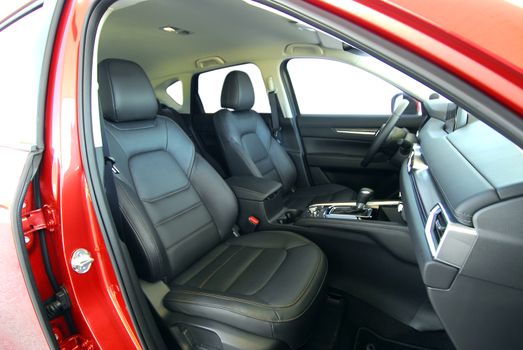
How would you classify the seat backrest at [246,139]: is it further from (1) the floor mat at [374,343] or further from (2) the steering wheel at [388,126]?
(1) the floor mat at [374,343]

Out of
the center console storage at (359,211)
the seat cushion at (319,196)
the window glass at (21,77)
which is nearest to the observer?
the window glass at (21,77)

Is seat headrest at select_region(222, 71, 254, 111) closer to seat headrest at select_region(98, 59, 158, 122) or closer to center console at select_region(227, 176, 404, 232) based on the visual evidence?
center console at select_region(227, 176, 404, 232)

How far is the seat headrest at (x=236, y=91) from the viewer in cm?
255

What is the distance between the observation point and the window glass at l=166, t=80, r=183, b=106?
3426 millimetres

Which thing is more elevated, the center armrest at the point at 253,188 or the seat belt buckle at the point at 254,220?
the center armrest at the point at 253,188

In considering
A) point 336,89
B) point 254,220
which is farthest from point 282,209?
point 336,89

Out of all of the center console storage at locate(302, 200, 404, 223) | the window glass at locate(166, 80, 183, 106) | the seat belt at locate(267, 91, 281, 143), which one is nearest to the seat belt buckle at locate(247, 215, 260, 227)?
the center console storage at locate(302, 200, 404, 223)

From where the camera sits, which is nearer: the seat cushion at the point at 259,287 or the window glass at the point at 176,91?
the seat cushion at the point at 259,287

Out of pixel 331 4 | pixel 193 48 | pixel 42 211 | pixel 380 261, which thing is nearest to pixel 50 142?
pixel 42 211

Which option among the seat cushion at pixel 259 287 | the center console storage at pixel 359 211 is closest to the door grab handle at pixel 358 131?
the center console storage at pixel 359 211

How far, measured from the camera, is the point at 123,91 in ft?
4.96

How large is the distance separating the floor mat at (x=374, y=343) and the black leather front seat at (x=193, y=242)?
1.34 ft

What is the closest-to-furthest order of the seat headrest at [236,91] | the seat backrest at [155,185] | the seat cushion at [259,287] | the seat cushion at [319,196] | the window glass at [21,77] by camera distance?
the window glass at [21,77], the seat cushion at [259,287], the seat backrest at [155,185], the seat cushion at [319,196], the seat headrest at [236,91]

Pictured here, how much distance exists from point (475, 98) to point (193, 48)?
2592mm
